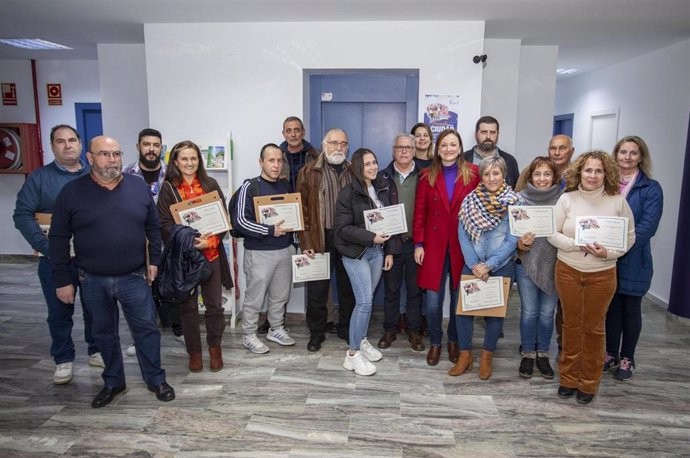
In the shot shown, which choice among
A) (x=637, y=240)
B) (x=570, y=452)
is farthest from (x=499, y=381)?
(x=637, y=240)

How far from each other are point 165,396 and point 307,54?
3154mm

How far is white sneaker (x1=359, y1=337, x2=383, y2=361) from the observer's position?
3641mm

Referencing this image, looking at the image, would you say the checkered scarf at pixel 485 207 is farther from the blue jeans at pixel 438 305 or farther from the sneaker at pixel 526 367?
the sneaker at pixel 526 367

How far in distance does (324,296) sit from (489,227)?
1480 mm

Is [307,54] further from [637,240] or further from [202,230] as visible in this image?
[637,240]

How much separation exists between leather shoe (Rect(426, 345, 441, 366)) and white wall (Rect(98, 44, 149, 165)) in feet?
13.8

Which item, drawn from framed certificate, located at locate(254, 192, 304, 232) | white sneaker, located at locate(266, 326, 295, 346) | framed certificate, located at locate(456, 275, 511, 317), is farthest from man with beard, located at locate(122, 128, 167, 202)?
framed certificate, located at locate(456, 275, 511, 317)

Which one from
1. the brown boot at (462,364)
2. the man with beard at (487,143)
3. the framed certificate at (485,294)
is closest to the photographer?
the framed certificate at (485,294)

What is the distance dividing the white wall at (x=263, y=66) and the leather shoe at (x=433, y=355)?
2064mm

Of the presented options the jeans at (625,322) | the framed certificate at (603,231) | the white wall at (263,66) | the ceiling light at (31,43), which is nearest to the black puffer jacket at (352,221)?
the framed certificate at (603,231)

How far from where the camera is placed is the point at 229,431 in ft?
9.05

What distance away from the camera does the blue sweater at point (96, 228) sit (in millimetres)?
2732

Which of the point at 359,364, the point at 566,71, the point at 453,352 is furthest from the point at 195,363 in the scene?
the point at 566,71

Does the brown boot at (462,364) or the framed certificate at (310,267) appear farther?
the framed certificate at (310,267)
